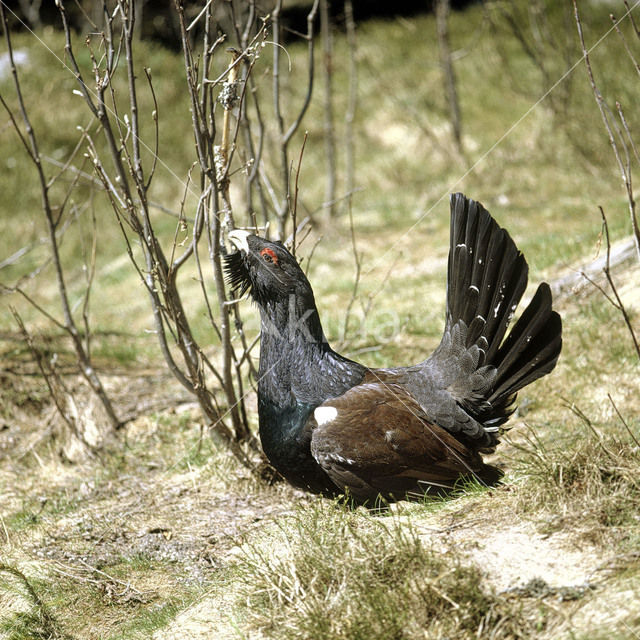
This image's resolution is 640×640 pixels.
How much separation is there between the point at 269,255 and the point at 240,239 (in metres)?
0.18

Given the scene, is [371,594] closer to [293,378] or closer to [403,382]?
[293,378]

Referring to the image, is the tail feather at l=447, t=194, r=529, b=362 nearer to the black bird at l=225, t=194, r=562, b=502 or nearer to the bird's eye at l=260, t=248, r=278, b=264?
the black bird at l=225, t=194, r=562, b=502

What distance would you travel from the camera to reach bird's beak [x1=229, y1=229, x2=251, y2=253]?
3.46 meters

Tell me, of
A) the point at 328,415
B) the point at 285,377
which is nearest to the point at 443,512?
the point at 328,415

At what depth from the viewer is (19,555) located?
353 cm

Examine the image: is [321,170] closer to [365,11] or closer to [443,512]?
[365,11]

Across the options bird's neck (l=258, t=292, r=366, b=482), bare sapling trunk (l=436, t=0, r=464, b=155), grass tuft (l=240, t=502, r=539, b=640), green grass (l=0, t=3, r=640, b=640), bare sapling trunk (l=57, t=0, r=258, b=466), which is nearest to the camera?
grass tuft (l=240, t=502, r=539, b=640)

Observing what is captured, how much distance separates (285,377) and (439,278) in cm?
401

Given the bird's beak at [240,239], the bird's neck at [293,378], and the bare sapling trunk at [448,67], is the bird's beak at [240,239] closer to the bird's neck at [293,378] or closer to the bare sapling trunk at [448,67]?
the bird's neck at [293,378]

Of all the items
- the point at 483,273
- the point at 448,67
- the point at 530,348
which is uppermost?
the point at 448,67

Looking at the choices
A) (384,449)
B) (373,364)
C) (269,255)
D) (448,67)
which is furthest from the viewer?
(448,67)

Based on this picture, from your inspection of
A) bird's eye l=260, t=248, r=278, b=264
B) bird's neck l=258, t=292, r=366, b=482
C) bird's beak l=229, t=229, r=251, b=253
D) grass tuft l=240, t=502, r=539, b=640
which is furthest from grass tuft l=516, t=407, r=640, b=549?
bird's beak l=229, t=229, r=251, b=253

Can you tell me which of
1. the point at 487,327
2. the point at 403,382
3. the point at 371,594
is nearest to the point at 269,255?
the point at 403,382

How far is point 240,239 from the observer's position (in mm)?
3486
